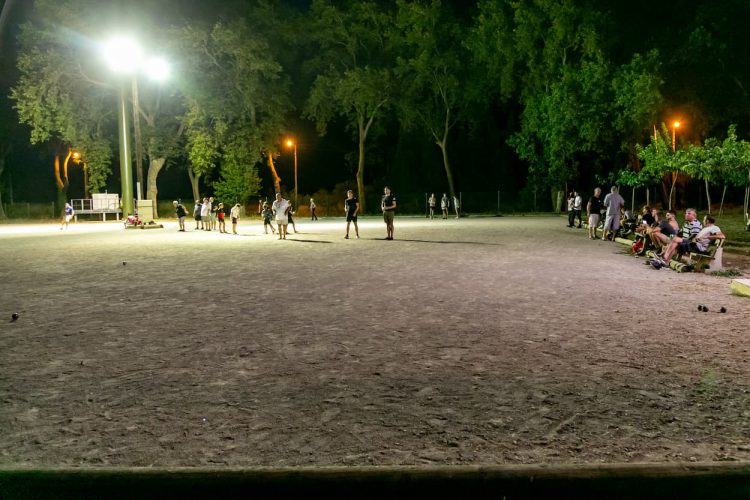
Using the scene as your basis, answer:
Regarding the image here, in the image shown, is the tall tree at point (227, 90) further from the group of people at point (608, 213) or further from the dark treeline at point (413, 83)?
the group of people at point (608, 213)

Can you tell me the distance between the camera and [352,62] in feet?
184

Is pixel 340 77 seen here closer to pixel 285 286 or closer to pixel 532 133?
pixel 532 133

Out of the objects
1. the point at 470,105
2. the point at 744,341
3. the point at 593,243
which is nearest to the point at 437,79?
the point at 470,105

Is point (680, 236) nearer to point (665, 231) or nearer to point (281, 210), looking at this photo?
point (665, 231)

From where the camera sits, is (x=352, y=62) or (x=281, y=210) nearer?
(x=281, y=210)

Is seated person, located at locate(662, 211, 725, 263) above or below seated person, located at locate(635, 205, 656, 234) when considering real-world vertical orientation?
below

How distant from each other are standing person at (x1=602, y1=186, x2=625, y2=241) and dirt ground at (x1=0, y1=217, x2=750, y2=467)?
30.1ft

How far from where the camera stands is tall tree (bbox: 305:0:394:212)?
173 ft

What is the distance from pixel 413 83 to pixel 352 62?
584cm

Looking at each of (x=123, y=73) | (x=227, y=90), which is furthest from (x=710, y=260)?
(x=227, y=90)

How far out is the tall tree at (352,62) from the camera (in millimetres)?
52781

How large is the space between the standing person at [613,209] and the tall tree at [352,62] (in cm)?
3266

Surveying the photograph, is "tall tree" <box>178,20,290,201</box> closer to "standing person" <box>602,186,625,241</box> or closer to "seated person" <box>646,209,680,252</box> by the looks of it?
"standing person" <box>602,186,625,241</box>

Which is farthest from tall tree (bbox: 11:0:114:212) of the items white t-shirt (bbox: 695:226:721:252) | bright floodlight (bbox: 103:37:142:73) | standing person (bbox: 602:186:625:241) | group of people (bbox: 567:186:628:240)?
white t-shirt (bbox: 695:226:721:252)
